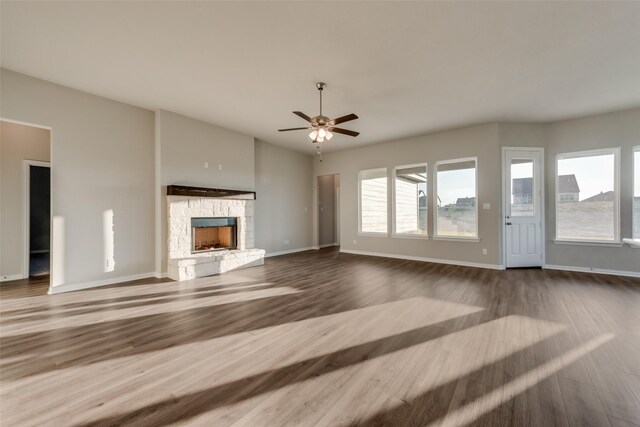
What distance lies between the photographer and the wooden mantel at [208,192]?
4965 mm

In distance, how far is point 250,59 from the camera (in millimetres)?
3328

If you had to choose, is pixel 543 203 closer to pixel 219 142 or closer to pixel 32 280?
pixel 219 142

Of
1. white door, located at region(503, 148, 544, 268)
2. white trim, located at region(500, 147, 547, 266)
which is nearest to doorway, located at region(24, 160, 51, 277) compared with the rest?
white trim, located at region(500, 147, 547, 266)

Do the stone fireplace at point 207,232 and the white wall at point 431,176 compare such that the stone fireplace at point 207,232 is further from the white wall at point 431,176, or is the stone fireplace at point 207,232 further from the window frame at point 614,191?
the window frame at point 614,191

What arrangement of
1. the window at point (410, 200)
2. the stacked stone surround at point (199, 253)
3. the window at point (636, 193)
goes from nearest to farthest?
Answer: the window at point (636, 193)
the stacked stone surround at point (199, 253)
the window at point (410, 200)

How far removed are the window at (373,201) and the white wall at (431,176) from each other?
173 mm

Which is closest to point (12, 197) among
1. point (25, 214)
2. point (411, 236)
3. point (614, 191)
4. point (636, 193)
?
point (25, 214)

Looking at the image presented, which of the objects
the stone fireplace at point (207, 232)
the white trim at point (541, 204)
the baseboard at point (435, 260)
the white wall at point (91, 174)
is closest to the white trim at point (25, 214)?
the white wall at point (91, 174)

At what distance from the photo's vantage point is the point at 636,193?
4809 mm

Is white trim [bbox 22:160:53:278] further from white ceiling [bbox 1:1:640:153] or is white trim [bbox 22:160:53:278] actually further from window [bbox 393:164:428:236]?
window [bbox 393:164:428:236]

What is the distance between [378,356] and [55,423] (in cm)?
213

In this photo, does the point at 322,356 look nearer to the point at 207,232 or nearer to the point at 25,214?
the point at 207,232

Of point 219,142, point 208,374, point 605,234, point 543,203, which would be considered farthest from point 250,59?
point 605,234

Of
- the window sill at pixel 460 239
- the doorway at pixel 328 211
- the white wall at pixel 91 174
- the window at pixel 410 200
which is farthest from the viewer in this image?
the doorway at pixel 328 211
